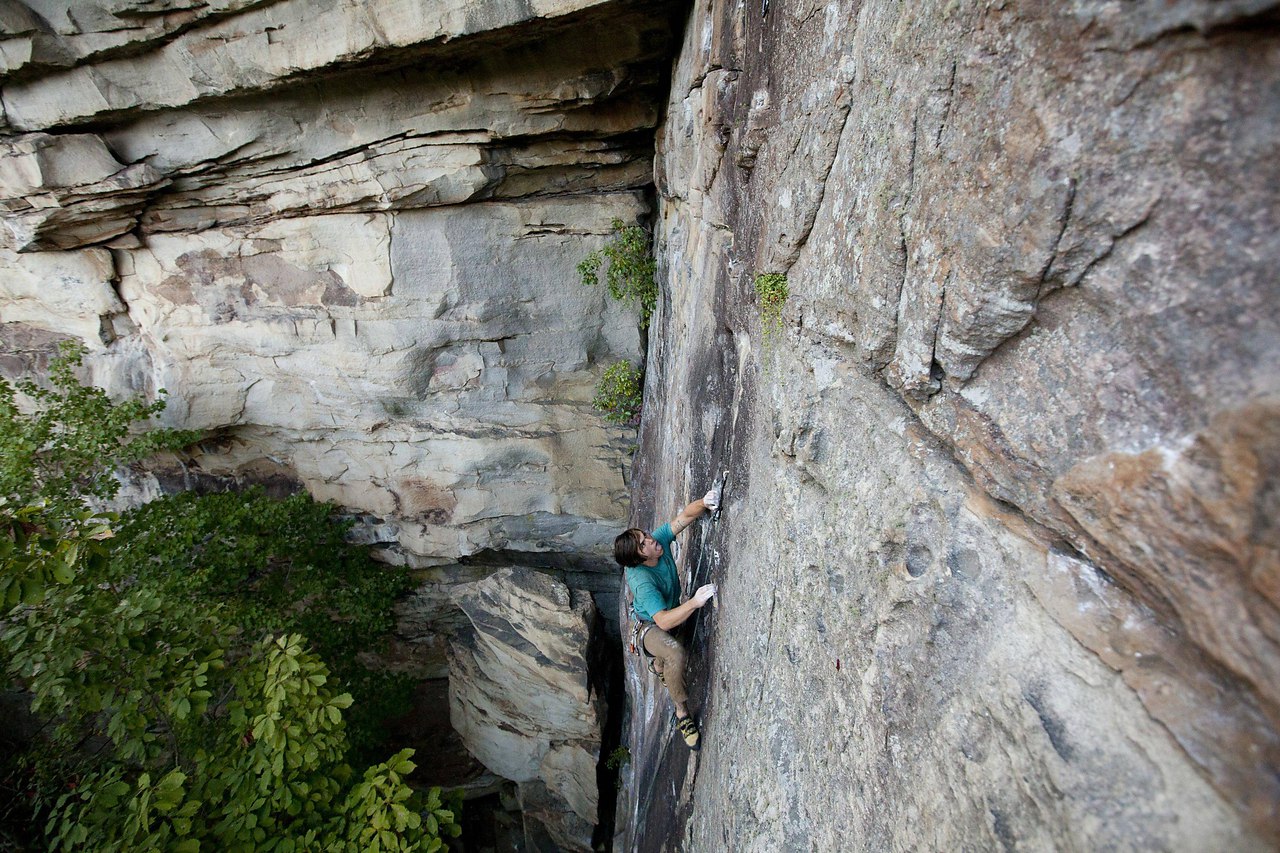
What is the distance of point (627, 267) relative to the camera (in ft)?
23.9

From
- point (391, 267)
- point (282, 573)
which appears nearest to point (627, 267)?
point (391, 267)

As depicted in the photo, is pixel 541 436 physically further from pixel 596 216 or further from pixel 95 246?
pixel 95 246

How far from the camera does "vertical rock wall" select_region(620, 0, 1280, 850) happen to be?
3.32 feet

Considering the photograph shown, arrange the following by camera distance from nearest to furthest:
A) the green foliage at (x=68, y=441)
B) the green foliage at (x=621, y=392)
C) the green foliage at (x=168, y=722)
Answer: the green foliage at (x=168, y=722), the green foliage at (x=68, y=441), the green foliage at (x=621, y=392)

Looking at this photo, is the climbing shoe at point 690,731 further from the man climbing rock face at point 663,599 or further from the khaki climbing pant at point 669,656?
the khaki climbing pant at point 669,656

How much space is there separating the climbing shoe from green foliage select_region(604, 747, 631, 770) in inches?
188

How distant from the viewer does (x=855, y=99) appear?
2156mm

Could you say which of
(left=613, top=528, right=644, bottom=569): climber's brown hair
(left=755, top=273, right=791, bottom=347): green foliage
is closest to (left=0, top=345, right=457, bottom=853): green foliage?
(left=613, top=528, right=644, bottom=569): climber's brown hair

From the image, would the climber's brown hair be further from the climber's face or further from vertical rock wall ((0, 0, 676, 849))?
vertical rock wall ((0, 0, 676, 849))

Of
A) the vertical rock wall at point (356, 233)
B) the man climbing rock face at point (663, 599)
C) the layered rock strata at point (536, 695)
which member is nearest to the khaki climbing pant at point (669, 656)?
the man climbing rock face at point (663, 599)

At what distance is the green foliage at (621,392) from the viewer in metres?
7.64

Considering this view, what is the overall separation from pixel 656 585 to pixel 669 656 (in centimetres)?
47

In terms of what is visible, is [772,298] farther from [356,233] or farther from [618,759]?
[618,759]

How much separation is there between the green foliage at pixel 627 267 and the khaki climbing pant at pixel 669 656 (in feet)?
14.0
